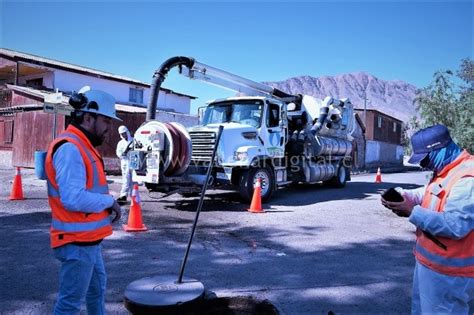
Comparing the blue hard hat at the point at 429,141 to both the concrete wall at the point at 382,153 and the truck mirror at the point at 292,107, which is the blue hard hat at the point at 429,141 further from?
the concrete wall at the point at 382,153

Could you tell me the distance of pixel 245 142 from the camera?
1055 centimetres

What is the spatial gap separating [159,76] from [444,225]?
946 centimetres

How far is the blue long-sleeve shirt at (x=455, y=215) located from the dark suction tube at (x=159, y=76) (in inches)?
364

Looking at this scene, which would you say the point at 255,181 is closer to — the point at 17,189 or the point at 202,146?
the point at 202,146

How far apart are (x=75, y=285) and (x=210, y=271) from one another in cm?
270

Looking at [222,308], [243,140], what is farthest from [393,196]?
[243,140]

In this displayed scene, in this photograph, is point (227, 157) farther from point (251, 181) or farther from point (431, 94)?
point (431, 94)

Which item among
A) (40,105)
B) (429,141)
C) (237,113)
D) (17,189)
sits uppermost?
(40,105)

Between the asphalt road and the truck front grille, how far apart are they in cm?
128

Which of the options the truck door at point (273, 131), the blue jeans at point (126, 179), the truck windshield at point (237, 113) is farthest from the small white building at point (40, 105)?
the truck door at point (273, 131)

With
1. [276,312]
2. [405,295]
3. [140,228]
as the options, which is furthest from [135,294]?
[140,228]

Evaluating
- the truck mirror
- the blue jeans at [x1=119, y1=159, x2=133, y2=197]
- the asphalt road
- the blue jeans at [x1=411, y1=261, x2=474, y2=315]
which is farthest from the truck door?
the blue jeans at [x1=411, y1=261, x2=474, y2=315]

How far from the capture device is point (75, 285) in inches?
104

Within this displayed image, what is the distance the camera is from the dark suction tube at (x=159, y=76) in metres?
10.8
